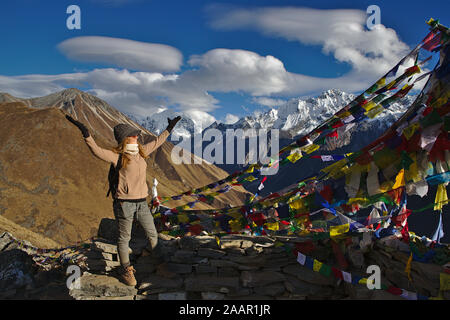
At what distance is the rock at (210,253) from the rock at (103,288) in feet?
4.25

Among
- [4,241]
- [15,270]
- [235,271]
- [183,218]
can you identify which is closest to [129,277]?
[183,218]

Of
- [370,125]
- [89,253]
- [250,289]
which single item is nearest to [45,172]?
[89,253]

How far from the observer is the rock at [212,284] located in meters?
5.45

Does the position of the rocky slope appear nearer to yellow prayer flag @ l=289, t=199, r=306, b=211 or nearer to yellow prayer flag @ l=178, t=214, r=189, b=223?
yellow prayer flag @ l=178, t=214, r=189, b=223

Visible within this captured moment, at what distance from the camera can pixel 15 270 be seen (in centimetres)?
758

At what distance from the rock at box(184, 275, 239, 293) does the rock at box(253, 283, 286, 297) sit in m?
0.38

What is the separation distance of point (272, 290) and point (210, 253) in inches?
50.6

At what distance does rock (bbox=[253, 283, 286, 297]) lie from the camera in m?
5.28

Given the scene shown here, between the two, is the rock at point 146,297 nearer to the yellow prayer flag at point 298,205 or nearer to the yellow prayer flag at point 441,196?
the yellow prayer flag at point 298,205

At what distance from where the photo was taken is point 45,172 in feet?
114

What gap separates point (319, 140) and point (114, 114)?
405 ft

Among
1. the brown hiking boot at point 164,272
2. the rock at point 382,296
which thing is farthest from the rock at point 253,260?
the rock at point 382,296

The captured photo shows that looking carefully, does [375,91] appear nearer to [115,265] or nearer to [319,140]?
[319,140]

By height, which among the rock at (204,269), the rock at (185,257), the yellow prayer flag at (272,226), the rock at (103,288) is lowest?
the rock at (103,288)
